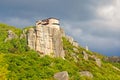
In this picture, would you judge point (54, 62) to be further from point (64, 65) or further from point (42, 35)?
point (42, 35)

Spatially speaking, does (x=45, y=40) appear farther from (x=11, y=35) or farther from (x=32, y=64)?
(x=32, y=64)

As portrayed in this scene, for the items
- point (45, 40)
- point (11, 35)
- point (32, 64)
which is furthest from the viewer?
point (11, 35)

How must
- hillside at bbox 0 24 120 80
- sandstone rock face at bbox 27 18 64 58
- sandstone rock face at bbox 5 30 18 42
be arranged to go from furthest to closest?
sandstone rock face at bbox 5 30 18 42
sandstone rock face at bbox 27 18 64 58
hillside at bbox 0 24 120 80

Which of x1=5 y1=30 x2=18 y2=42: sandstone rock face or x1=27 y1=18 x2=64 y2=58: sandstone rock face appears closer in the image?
x1=27 y1=18 x2=64 y2=58: sandstone rock face

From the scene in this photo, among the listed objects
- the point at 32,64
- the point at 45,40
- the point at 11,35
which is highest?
the point at 11,35

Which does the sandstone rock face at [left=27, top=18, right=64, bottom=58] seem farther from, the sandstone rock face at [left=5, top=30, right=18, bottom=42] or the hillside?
the sandstone rock face at [left=5, top=30, right=18, bottom=42]

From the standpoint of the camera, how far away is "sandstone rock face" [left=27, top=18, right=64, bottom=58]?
171 meters

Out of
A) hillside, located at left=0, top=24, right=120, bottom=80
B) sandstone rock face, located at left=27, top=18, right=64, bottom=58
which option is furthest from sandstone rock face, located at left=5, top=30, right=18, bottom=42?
sandstone rock face, located at left=27, top=18, right=64, bottom=58

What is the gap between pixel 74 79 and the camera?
453 ft

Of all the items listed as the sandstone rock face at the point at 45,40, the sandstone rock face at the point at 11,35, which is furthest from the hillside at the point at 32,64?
the sandstone rock face at the point at 45,40

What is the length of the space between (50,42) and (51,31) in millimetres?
4838

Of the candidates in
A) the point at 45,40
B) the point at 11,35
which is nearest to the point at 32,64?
the point at 45,40

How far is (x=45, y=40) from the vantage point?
564ft

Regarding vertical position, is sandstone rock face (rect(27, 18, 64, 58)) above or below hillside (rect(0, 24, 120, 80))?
above
